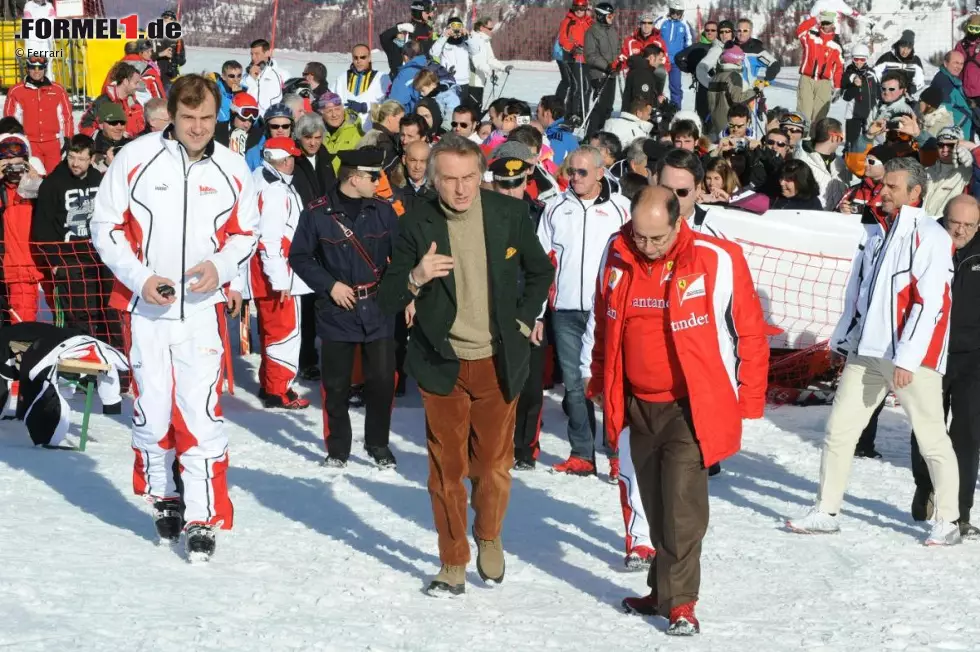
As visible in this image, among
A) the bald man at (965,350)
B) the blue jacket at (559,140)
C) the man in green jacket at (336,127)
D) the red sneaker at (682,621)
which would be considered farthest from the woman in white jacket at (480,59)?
the red sneaker at (682,621)

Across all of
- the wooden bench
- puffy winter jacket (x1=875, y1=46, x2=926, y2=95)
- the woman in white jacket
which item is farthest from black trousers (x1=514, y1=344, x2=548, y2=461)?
the woman in white jacket

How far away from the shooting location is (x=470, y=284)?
602 cm

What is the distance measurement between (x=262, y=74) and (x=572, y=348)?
950cm

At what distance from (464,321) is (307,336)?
561 cm

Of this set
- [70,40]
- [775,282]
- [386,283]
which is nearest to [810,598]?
[386,283]

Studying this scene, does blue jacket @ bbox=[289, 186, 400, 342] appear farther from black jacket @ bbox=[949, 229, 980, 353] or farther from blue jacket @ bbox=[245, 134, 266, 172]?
blue jacket @ bbox=[245, 134, 266, 172]

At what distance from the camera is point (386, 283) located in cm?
595

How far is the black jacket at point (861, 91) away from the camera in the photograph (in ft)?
58.1

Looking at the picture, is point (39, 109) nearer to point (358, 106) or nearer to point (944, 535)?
point (358, 106)

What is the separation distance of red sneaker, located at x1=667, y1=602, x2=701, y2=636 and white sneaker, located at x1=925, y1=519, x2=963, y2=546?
6.61 feet

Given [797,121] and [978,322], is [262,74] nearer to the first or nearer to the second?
[797,121]

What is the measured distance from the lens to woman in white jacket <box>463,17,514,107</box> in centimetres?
1825

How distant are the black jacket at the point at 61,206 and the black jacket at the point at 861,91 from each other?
9.98 m

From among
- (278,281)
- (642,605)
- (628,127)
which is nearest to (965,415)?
(642,605)
